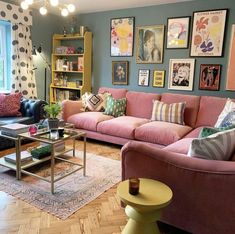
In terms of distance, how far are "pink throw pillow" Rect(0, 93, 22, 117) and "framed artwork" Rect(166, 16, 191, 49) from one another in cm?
260

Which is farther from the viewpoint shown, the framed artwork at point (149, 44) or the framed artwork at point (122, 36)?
the framed artwork at point (122, 36)

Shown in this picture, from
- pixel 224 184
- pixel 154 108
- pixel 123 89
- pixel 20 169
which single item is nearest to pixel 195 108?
pixel 154 108

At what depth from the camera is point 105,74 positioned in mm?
4738

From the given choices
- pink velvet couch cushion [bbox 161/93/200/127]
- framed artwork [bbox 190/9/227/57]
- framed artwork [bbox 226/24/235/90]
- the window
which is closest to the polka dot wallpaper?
the window

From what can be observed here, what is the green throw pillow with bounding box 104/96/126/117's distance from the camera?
13.1 feet

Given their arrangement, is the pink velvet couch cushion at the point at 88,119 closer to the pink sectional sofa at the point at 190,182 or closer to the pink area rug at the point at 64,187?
the pink area rug at the point at 64,187

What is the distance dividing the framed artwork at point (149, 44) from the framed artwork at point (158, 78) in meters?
0.20

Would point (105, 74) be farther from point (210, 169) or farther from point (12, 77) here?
point (210, 169)

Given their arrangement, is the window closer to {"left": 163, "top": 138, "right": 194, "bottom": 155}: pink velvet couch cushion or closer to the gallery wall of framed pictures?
the gallery wall of framed pictures

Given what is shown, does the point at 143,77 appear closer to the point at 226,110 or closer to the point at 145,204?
the point at 226,110

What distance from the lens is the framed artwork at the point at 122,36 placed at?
14.1 ft

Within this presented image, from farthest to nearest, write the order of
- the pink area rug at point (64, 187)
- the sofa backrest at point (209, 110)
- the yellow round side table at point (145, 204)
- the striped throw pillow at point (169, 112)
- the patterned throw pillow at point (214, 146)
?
1. the striped throw pillow at point (169, 112)
2. the sofa backrest at point (209, 110)
3. the pink area rug at point (64, 187)
4. the patterned throw pillow at point (214, 146)
5. the yellow round side table at point (145, 204)

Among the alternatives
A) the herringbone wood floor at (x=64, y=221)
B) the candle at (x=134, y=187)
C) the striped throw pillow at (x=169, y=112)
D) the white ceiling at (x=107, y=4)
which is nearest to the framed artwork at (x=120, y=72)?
the white ceiling at (x=107, y=4)

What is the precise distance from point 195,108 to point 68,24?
3.19 metres
